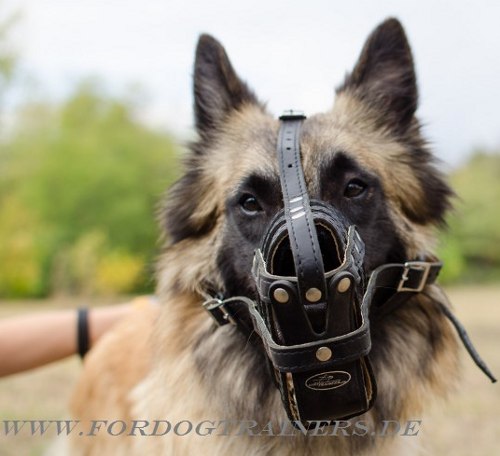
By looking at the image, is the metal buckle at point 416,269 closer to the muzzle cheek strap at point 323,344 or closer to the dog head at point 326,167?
the dog head at point 326,167

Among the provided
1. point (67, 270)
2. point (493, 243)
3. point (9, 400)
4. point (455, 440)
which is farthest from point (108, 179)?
point (455, 440)

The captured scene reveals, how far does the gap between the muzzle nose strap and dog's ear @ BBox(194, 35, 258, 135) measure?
81 cm

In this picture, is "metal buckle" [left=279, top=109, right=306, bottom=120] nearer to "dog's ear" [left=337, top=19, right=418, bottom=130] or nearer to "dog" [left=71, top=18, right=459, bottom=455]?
"dog" [left=71, top=18, right=459, bottom=455]

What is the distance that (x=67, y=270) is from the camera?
35.1 meters

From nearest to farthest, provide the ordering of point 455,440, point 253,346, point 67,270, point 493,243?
point 253,346, point 455,440, point 67,270, point 493,243

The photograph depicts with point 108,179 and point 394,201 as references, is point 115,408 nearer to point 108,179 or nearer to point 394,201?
point 394,201

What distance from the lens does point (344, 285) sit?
6.43 ft

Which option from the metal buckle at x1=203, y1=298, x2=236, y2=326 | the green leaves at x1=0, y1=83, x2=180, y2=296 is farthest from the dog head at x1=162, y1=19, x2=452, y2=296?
the green leaves at x1=0, y1=83, x2=180, y2=296

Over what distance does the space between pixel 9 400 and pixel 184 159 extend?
17.1ft

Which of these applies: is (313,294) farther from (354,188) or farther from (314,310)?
(354,188)

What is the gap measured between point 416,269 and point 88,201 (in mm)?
38136

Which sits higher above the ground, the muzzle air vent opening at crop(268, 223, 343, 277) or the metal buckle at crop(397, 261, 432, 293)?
the muzzle air vent opening at crop(268, 223, 343, 277)

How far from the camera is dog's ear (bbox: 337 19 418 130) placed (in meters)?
3.09

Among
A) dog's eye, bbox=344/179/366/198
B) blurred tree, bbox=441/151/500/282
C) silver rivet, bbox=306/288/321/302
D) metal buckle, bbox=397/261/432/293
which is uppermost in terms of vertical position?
dog's eye, bbox=344/179/366/198
